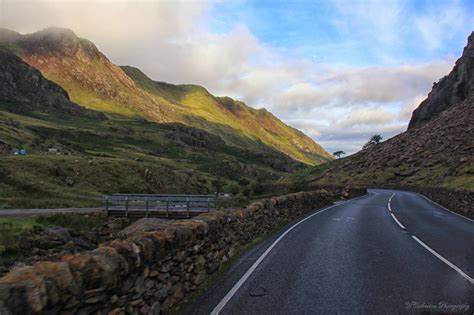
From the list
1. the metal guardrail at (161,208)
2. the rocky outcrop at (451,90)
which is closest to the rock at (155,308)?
the metal guardrail at (161,208)

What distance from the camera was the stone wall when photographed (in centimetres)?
424

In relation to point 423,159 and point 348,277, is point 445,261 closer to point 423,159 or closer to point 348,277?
point 348,277

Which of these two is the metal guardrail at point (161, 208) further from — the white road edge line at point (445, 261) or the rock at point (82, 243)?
the white road edge line at point (445, 261)

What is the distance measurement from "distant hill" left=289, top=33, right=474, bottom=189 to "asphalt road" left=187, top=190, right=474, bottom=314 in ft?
143

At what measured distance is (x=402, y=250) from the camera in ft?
40.8

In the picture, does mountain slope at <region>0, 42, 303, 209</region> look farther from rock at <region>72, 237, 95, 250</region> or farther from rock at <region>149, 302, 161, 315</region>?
rock at <region>149, 302, 161, 315</region>

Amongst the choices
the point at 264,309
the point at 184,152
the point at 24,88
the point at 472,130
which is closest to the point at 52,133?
the point at 184,152

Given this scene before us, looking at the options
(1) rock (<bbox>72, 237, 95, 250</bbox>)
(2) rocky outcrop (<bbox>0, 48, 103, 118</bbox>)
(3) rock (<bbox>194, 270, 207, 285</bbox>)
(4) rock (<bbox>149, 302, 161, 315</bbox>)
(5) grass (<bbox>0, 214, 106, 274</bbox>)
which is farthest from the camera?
(2) rocky outcrop (<bbox>0, 48, 103, 118</bbox>)

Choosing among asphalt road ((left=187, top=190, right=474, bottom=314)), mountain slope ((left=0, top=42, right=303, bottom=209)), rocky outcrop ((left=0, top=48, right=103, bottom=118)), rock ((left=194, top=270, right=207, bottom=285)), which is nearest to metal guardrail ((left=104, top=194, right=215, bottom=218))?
mountain slope ((left=0, top=42, right=303, bottom=209))

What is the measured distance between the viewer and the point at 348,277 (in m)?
9.12

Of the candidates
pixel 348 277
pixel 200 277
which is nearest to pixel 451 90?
pixel 348 277

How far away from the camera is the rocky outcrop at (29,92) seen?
159875 mm

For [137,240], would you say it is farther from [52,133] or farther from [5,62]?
[5,62]

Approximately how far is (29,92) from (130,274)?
193595 mm
